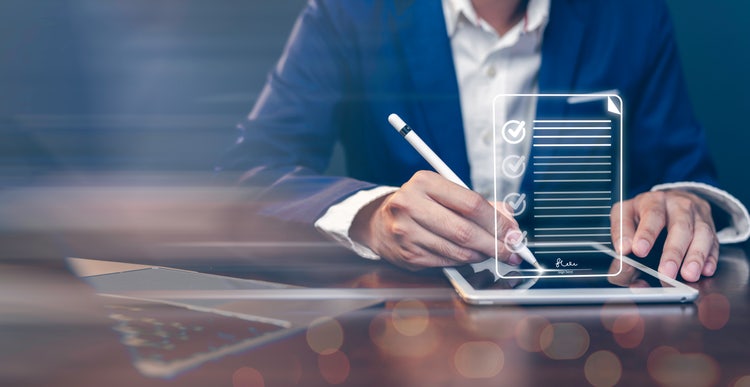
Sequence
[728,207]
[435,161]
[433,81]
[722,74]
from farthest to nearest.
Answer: [722,74], [433,81], [728,207], [435,161]

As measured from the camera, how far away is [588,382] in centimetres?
40

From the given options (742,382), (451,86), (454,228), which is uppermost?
(451,86)

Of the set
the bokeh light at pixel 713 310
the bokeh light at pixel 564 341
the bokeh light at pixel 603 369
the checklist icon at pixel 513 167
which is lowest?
the bokeh light at pixel 603 369

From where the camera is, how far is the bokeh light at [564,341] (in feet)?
1.43

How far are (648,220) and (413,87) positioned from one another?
448mm

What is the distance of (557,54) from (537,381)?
78 centimetres

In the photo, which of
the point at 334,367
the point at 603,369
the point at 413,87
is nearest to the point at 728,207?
the point at 413,87

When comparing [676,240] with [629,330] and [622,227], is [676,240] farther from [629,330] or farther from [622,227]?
[629,330]

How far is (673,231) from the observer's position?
73cm

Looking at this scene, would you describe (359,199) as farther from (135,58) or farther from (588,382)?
(135,58)

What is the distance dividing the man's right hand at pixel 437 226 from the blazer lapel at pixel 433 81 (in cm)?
33

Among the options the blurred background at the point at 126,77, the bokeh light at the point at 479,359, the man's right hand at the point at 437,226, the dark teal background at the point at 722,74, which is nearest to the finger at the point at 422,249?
the man's right hand at the point at 437,226

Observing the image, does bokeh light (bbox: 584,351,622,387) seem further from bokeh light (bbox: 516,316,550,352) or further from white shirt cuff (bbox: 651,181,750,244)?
white shirt cuff (bbox: 651,181,750,244)
